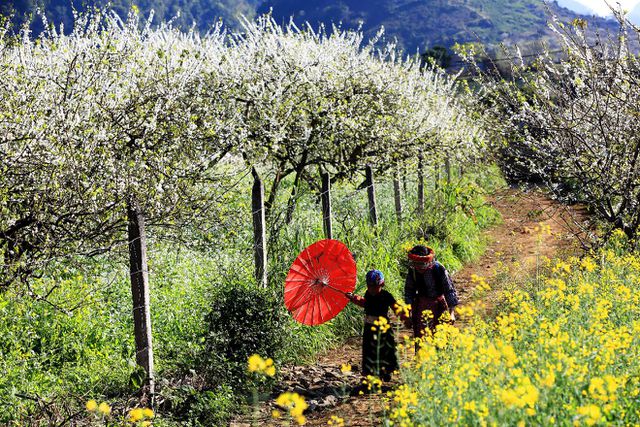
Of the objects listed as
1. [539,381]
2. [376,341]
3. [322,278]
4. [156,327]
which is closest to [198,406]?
[156,327]

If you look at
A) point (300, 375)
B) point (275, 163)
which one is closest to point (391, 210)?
point (275, 163)

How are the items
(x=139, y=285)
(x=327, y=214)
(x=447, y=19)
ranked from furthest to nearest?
(x=447, y=19), (x=327, y=214), (x=139, y=285)

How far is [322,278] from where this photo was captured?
700 centimetres

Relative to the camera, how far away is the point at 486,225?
1692 cm

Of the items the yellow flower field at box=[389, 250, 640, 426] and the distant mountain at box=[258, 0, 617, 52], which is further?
the distant mountain at box=[258, 0, 617, 52]

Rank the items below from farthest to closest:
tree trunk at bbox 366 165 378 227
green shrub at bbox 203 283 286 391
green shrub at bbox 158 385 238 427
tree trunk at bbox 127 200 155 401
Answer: tree trunk at bbox 366 165 378 227
green shrub at bbox 203 283 286 391
tree trunk at bbox 127 200 155 401
green shrub at bbox 158 385 238 427

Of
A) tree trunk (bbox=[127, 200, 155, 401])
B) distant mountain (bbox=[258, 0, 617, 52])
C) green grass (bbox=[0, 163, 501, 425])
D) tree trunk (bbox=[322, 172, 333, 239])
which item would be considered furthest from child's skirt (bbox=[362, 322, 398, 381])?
distant mountain (bbox=[258, 0, 617, 52])

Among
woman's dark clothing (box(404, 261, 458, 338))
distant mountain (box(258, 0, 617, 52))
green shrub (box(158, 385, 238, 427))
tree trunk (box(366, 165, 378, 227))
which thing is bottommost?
green shrub (box(158, 385, 238, 427))

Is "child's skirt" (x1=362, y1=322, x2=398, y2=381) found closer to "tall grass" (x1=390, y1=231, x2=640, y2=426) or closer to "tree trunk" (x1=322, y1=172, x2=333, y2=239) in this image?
"tall grass" (x1=390, y1=231, x2=640, y2=426)

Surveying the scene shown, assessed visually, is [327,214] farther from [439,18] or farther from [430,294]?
[439,18]

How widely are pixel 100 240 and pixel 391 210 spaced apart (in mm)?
9034

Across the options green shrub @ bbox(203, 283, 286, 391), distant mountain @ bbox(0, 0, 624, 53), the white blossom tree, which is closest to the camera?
green shrub @ bbox(203, 283, 286, 391)

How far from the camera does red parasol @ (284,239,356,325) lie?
695 centimetres

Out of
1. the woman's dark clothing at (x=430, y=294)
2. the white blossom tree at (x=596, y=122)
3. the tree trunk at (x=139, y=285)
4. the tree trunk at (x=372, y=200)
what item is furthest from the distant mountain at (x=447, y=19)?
the tree trunk at (x=139, y=285)
